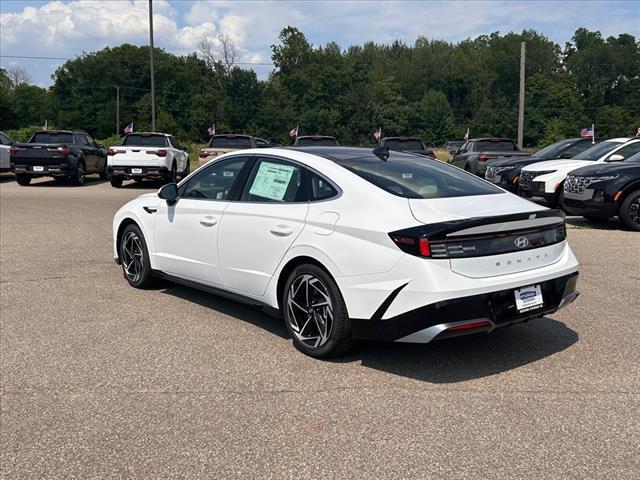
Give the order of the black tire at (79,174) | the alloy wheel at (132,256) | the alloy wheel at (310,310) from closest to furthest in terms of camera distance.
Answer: the alloy wheel at (310,310) < the alloy wheel at (132,256) < the black tire at (79,174)

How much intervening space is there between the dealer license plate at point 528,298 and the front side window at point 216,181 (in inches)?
100

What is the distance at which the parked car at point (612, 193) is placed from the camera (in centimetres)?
1073

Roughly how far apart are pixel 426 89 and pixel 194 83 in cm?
3943

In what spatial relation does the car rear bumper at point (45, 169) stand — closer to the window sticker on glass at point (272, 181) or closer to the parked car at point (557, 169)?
the parked car at point (557, 169)

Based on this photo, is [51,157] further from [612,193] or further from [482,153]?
[612,193]

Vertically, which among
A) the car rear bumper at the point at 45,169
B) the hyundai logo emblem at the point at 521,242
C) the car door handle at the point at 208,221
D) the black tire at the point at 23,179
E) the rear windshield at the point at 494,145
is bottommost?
the black tire at the point at 23,179

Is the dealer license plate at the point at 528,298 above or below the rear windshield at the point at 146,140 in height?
below

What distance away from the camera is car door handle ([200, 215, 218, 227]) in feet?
18.1

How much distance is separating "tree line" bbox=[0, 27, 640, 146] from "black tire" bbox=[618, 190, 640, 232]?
8083 cm

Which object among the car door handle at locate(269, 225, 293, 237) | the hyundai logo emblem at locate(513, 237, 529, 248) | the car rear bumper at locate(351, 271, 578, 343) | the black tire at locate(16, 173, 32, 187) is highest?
the hyundai logo emblem at locate(513, 237, 529, 248)

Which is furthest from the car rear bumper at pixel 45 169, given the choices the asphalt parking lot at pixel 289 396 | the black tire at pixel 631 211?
the black tire at pixel 631 211

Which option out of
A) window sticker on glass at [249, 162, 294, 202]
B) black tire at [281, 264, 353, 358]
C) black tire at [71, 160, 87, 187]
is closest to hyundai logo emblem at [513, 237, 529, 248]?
black tire at [281, 264, 353, 358]

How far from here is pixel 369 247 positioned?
13.7 feet

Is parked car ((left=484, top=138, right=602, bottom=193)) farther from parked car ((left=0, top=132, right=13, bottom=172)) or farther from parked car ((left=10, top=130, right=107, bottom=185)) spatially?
parked car ((left=0, top=132, right=13, bottom=172))
